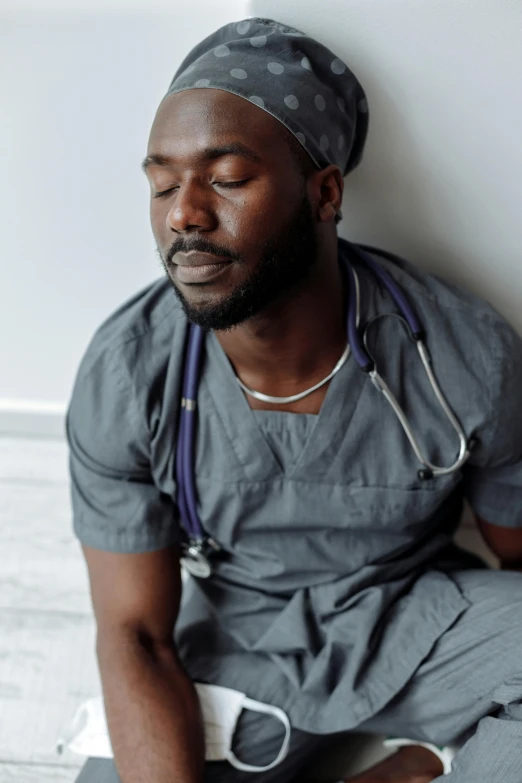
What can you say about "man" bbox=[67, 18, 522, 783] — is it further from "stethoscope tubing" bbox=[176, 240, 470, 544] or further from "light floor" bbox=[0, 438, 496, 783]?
"light floor" bbox=[0, 438, 496, 783]

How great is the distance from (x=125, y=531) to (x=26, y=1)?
2.54ft

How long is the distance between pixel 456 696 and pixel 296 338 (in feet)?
1.88

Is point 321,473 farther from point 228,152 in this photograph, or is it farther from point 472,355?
point 228,152

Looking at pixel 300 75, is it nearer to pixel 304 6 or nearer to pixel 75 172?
pixel 304 6

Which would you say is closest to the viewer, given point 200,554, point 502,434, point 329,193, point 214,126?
point 214,126

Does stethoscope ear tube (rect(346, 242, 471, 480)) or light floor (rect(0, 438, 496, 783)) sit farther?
light floor (rect(0, 438, 496, 783))

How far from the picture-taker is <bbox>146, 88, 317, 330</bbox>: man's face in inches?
41.4

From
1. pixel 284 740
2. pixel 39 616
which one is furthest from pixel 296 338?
pixel 39 616

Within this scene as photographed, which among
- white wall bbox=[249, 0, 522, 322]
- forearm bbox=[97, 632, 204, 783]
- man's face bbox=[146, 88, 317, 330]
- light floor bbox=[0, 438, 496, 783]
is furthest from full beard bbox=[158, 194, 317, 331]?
light floor bbox=[0, 438, 496, 783]

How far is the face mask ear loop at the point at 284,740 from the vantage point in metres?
1.31

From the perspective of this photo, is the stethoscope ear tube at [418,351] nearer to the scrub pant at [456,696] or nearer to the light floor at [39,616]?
the scrub pant at [456,696]

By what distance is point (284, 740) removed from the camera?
1.34 m

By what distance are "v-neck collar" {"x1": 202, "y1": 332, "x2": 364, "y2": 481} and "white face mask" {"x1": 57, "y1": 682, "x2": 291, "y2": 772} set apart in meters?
0.35

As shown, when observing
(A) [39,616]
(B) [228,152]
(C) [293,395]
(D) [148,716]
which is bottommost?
(A) [39,616]
